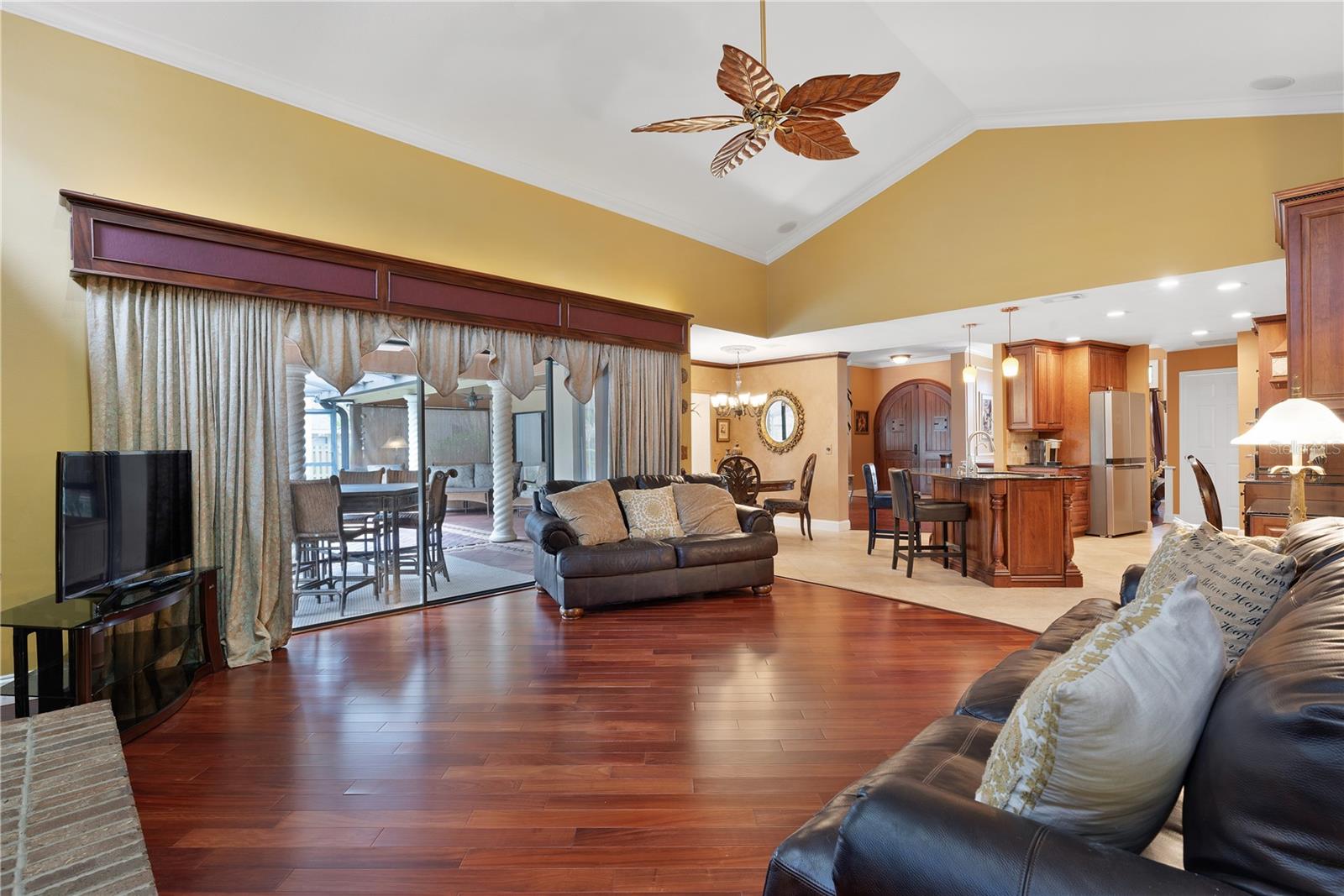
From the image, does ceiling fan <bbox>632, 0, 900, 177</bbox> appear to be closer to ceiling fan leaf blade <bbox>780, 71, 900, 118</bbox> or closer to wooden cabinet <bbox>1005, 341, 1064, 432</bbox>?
ceiling fan leaf blade <bbox>780, 71, 900, 118</bbox>

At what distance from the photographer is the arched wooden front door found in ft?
35.6

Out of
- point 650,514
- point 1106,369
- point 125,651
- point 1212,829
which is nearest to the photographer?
point 1212,829

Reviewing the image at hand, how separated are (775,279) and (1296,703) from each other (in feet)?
23.5

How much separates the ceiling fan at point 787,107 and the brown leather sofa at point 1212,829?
2.46m

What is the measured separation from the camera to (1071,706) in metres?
0.93

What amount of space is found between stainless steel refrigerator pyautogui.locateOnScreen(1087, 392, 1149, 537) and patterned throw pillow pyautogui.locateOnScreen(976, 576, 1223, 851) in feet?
26.8

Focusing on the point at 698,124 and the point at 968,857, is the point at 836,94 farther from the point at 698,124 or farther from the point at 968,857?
the point at 968,857

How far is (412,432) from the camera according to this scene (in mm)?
4664

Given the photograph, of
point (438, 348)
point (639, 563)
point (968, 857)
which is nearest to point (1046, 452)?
point (639, 563)

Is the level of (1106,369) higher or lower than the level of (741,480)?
higher

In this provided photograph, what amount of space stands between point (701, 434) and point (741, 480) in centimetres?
285

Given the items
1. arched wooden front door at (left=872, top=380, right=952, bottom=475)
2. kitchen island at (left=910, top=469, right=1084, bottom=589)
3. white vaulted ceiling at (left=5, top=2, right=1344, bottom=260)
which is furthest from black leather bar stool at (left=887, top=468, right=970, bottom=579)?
arched wooden front door at (left=872, top=380, right=952, bottom=475)

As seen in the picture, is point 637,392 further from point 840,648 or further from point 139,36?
point 139,36

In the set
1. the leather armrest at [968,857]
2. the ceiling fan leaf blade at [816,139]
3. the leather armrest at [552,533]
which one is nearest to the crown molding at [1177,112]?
the ceiling fan leaf blade at [816,139]
